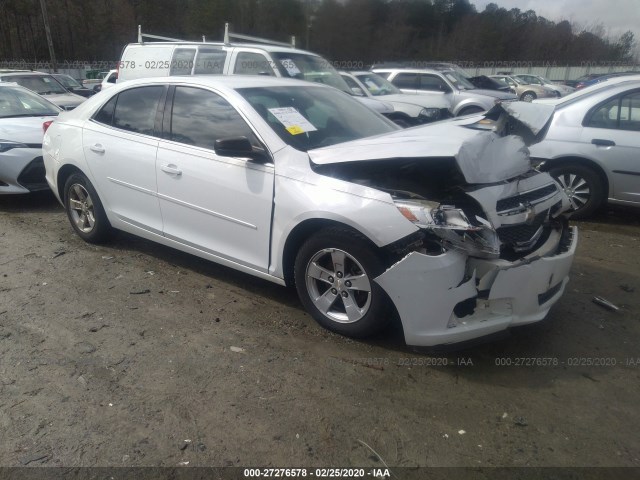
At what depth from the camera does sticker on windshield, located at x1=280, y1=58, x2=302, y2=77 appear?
27.3ft

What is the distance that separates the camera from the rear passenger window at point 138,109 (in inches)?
172

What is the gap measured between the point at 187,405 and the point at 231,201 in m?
1.50

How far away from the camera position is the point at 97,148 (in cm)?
468

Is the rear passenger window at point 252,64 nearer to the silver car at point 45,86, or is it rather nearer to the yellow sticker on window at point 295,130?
the yellow sticker on window at point 295,130

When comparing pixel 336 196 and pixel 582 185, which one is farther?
pixel 582 185

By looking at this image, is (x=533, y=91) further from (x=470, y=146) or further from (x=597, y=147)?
(x=470, y=146)

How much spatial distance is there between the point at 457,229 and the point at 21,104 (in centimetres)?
718

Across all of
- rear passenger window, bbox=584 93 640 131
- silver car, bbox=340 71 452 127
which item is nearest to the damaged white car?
rear passenger window, bbox=584 93 640 131

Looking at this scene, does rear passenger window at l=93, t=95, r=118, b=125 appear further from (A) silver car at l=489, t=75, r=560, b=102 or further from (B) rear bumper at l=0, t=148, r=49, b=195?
(A) silver car at l=489, t=75, r=560, b=102

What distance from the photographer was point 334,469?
7.78 feet

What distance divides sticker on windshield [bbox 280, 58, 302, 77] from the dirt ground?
16.4 feet

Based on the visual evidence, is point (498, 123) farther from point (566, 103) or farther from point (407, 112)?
point (407, 112)

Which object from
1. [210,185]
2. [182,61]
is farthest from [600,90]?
[182,61]

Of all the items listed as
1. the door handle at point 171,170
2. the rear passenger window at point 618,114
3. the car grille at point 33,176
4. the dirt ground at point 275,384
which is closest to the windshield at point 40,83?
the car grille at point 33,176
